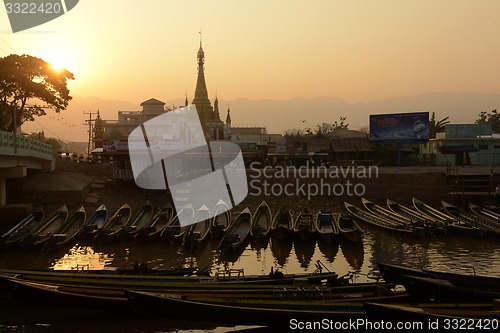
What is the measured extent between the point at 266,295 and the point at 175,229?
1408 cm

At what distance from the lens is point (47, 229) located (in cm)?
3275

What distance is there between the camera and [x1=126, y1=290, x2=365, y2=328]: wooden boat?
659 inches

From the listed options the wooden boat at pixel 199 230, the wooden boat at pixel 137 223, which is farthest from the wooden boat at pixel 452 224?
the wooden boat at pixel 137 223

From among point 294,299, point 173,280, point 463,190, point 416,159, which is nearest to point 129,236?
point 173,280

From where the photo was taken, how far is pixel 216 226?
1273 inches

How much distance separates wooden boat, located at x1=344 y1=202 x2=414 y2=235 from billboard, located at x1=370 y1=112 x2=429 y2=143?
12.1 meters

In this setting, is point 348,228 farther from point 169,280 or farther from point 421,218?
point 169,280

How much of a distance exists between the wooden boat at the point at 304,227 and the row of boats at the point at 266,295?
11253 mm

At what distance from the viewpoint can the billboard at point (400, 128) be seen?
4934 centimetres

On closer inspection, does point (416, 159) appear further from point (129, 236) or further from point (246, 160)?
point (129, 236)

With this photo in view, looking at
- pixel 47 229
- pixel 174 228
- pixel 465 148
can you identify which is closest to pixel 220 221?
pixel 174 228

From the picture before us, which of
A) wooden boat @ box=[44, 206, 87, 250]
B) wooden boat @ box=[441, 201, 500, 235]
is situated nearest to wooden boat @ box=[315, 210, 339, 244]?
wooden boat @ box=[441, 201, 500, 235]

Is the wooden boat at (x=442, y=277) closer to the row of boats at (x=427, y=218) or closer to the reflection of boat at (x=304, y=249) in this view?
the reflection of boat at (x=304, y=249)

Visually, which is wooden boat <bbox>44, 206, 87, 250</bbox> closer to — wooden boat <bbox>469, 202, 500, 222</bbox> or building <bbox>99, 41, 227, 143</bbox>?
wooden boat <bbox>469, 202, 500, 222</bbox>
